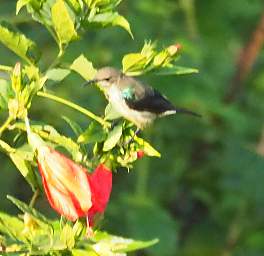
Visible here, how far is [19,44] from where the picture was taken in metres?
2.51

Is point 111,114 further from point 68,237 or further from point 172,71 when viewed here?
point 68,237

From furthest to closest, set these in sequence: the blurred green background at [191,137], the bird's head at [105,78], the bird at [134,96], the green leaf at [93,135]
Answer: the blurred green background at [191,137], the bird at [134,96], the bird's head at [105,78], the green leaf at [93,135]

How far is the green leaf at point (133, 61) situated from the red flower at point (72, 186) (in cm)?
27

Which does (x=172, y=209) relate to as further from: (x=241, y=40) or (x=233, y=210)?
(x=241, y=40)

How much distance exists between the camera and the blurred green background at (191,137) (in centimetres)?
536

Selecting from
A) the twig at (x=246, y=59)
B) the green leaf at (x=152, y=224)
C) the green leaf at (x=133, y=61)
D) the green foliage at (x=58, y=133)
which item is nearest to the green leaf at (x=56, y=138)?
the green foliage at (x=58, y=133)

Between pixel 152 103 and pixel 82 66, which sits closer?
pixel 82 66

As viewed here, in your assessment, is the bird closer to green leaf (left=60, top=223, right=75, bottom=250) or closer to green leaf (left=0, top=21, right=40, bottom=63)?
green leaf (left=0, top=21, right=40, bottom=63)

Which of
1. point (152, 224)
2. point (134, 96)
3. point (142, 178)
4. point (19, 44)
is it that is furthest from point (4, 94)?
point (142, 178)

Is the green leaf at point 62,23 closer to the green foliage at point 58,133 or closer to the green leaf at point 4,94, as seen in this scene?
the green foliage at point 58,133

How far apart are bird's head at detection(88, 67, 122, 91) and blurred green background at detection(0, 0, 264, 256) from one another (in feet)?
7.64

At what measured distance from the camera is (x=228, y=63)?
20.5 feet

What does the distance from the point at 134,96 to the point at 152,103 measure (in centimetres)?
6

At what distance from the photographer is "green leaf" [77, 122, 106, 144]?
2.40 m
